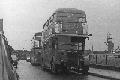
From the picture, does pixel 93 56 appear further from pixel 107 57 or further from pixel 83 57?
pixel 83 57

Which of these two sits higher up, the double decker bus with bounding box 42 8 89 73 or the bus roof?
the bus roof

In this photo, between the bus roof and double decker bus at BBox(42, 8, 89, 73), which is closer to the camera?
double decker bus at BBox(42, 8, 89, 73)

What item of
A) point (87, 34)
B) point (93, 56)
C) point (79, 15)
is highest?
point (79, 15)

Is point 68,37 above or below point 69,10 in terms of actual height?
below

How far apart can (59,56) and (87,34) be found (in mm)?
2991

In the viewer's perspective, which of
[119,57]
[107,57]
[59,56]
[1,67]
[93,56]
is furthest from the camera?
[93,56]

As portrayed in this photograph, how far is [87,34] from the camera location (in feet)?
80.4

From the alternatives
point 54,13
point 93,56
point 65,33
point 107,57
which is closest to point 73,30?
point 65,33

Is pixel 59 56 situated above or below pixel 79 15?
below

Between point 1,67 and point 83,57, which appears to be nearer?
point 1,67

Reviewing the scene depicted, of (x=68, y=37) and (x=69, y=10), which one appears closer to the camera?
(x=68, y=37)

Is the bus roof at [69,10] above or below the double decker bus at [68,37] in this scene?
above

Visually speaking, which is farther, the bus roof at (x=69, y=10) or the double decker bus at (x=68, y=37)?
the bus roof at (x=69, y=10)

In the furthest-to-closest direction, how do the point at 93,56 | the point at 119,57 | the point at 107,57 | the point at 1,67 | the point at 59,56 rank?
the point at 93,56, the point at 107,57, the point at 119,57, the point at 59,56, the point at 1,67
